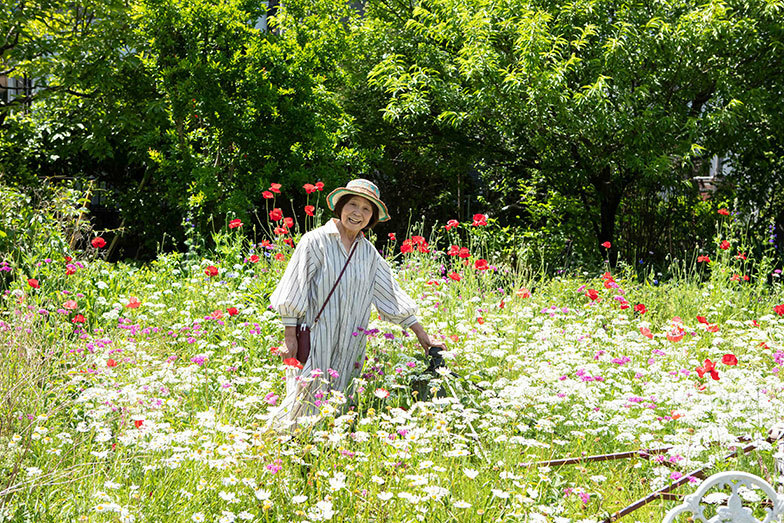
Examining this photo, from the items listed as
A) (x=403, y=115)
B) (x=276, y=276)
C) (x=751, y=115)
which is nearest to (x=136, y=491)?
(x=276, y=276)

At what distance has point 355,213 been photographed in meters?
3.91

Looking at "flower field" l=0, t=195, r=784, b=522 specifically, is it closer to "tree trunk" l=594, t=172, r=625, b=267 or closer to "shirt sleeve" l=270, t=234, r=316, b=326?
"shirt sleeve" l=270, t=234, r=316, b=326

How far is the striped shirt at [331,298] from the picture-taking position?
12.4 ft

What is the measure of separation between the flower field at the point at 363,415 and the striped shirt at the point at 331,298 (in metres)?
0.18

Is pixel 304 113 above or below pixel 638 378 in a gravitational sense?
above

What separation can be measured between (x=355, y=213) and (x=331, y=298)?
433 mm

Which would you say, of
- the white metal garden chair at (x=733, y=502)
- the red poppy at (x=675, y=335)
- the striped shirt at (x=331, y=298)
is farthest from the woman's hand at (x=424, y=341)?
the white metal garden chair at (x=733, y=502)

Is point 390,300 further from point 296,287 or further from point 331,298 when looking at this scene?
point 296,287

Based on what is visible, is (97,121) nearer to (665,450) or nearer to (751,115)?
(751,115)

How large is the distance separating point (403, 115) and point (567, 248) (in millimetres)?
2581

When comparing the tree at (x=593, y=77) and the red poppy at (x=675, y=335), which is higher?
the tree at (x=593, y=77)

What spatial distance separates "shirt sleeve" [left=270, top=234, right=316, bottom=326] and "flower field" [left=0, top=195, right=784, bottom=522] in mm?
391

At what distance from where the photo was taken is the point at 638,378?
418cm

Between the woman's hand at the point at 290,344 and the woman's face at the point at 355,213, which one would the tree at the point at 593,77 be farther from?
the woman's hand at the point at 290,344
